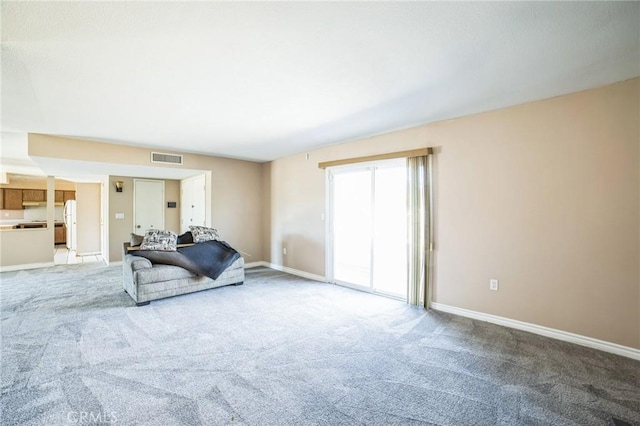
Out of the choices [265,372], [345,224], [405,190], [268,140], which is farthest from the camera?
[345,224]

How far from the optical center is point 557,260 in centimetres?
288

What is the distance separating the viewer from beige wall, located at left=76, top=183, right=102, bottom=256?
8.02 metres

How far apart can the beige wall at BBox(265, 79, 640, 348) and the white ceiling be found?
1.00 ft

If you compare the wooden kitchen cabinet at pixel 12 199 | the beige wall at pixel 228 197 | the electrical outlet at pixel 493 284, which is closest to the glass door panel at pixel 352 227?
the electrical outlet at pixel 493 284

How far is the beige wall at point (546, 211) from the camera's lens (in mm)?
2549

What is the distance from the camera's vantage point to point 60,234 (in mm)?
9867

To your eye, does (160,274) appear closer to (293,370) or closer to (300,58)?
(293,370)

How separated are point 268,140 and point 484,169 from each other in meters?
3.23

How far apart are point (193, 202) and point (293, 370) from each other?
18.2ft

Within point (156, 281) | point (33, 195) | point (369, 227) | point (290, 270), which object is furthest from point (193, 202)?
point (33, 195)

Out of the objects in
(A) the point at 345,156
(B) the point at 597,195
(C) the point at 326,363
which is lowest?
(C) the point at 326,363

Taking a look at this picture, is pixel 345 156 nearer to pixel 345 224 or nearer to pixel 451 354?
pixel 345 224

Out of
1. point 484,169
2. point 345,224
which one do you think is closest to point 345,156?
point 345,224

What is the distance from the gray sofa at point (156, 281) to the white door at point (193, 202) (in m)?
1.89
